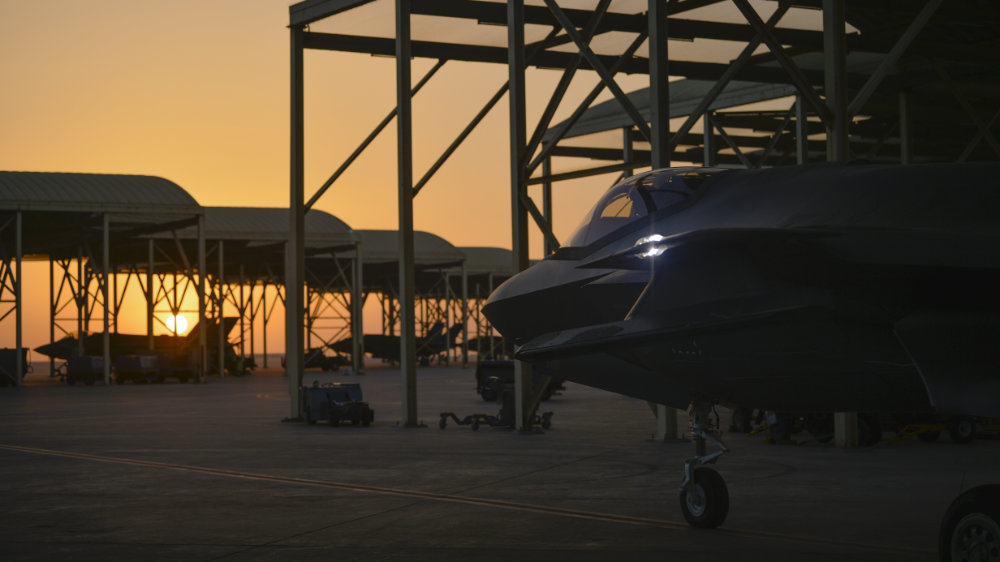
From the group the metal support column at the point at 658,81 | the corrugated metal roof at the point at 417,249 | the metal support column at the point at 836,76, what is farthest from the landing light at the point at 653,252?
the corrugated metal roof at the point at 417,249

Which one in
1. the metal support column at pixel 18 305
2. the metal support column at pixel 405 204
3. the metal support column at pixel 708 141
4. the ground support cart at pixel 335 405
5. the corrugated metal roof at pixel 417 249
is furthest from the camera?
the corrugated metal roof at pixel 417 249

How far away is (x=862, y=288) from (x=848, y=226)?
2.03ft

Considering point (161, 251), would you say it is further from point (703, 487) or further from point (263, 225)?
point (703, 487)

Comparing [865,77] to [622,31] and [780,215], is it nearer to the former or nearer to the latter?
[622,31]

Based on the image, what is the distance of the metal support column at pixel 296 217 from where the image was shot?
26141mm

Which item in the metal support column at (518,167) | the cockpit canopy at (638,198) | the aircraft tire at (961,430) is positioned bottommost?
the aircraft tire at (961,430)

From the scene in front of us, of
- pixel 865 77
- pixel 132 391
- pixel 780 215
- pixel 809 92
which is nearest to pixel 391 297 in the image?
pixel 132 391

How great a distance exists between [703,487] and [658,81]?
33.0 feet

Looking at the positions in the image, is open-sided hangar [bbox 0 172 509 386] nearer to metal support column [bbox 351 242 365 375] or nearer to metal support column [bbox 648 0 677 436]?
metal support column [bbox 351 242 365 375]

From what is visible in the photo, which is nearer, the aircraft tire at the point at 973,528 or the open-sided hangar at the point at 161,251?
the aircraft tire at the point at 973,528

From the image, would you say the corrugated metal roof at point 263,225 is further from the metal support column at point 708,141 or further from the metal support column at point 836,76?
the metal support column at point 836,76

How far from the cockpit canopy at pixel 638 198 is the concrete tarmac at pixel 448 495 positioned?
3143mm

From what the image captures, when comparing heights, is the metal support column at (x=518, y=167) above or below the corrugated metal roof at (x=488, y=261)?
below

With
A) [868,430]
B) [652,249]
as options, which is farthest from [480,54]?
[652,249]
